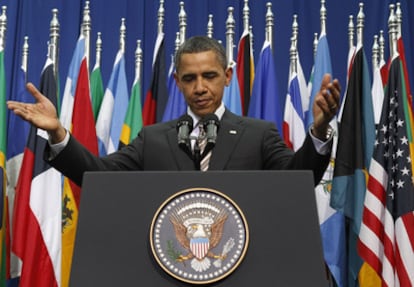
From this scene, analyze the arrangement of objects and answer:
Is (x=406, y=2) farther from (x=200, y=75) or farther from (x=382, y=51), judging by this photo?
(x=200, y=75)

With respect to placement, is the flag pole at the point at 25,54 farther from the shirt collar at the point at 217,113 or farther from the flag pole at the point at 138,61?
the shirt collar at the point at 217,113

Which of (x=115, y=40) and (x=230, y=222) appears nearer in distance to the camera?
(x=230, y=222)

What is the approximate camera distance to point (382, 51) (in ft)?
15.3

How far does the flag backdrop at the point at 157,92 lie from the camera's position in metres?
4.54

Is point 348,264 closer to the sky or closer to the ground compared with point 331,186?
closer to the ground

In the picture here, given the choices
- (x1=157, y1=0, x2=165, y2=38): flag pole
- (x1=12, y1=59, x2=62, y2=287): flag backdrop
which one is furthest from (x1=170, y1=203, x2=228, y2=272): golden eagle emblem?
(x1=157, y1=0, x2=165, y2=38): flag pole

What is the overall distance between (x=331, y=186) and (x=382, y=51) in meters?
1.31

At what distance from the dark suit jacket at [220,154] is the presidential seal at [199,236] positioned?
0.48 metres

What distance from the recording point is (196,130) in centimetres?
217

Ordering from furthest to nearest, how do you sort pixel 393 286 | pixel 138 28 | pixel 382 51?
pixel 138 28 < pixel 382 51 < pixel 393 286

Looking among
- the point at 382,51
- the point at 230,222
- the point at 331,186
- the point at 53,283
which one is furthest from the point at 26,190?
the point at 230,222

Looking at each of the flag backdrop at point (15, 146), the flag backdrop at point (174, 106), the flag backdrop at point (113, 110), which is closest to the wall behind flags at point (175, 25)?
the flag backdrop at point (113, 110)

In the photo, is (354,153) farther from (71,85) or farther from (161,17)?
(71,85)

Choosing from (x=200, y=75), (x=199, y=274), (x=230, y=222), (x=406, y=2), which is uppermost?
(x=406, y=2)
